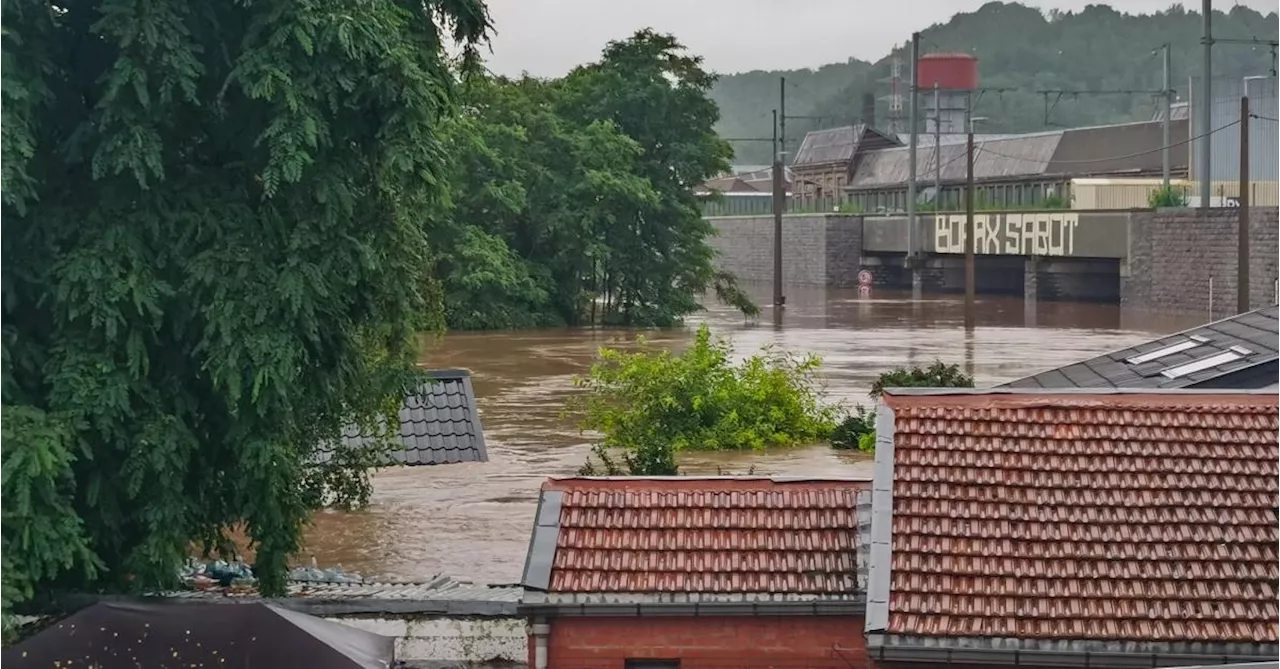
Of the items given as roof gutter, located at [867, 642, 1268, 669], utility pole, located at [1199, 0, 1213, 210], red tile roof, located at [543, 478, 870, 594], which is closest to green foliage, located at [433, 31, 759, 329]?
utility pole, located at [1199, 0, 1213, 210]

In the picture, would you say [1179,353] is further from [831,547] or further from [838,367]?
[838,367]

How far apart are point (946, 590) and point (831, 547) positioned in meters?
1.55

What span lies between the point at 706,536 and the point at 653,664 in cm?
92

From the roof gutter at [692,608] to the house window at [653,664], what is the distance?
1.18 ft

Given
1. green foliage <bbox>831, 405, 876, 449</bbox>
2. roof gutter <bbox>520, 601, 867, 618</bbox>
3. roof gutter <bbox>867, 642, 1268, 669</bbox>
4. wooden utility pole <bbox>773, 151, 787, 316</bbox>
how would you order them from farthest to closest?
wooden utility pole <bbox>773, 151, 787, 316</bbox> → green foliage <bbox>831, 405, 876, 449</bbox> → roof gutter <bbox>520, 601, 867, 618</bbox> → roof gutter <bbox>867, 642, 1268, 669</bbox>

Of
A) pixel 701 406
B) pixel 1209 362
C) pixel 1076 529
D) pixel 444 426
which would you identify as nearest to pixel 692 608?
pixel 1076 529

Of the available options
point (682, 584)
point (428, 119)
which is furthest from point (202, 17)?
point (682, 584)

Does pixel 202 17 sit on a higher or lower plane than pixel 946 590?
higher

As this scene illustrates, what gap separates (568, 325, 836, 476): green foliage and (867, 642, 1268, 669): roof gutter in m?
15.6

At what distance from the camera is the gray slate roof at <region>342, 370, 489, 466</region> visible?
77.8 ft

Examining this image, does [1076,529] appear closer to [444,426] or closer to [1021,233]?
[444,426]

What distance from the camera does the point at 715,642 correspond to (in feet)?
36.5

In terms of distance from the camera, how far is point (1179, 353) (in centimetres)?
1828

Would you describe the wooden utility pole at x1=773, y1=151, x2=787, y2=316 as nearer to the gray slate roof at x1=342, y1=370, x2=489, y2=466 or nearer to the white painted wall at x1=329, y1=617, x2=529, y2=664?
the gray slate roof at x1=342, y1=370, x2=489, y2=466
